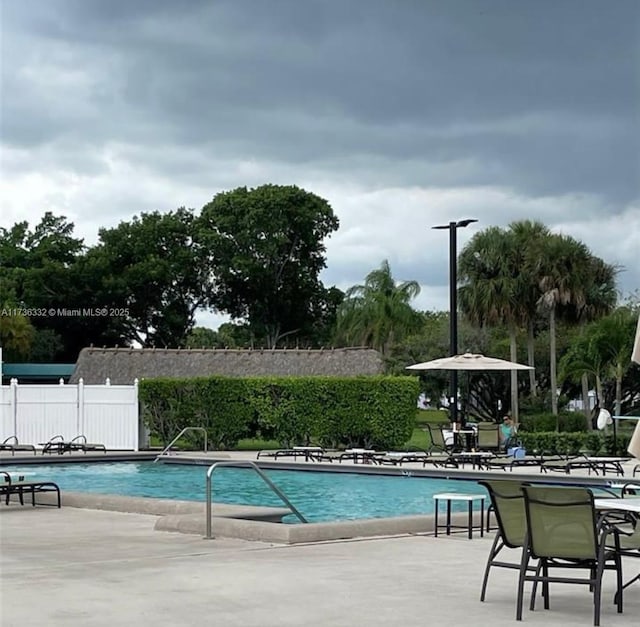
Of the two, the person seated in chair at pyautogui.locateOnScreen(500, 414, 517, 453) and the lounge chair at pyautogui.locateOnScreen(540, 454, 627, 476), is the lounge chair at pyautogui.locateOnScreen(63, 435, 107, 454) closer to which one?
the person seated in chair at pyautogui.locateOnScreen(500, 414, 517, 453)

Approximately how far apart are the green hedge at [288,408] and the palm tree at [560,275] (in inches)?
445

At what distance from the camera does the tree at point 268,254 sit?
6125 cm

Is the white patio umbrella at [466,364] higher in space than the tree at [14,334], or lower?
lower

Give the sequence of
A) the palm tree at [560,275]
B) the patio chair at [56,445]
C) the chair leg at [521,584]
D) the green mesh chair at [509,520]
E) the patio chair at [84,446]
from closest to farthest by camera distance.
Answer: the chair leg at [521,584] → the green mesh chair at [509,520] → the patio chair at [56,445] → the patio chair at [84,446] → the palm tree at [560,275]

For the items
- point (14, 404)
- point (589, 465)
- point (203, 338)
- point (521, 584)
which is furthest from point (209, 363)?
point (203, 338)

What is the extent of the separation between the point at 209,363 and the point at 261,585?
27677mm

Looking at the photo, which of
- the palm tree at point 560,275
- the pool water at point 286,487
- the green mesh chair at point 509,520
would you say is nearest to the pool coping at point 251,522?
the pool water at point 286,487

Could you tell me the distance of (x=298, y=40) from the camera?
1995 centimetres

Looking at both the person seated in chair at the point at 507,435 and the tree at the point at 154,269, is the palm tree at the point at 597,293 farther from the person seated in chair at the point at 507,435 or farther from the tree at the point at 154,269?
the tree at the point at 154,269

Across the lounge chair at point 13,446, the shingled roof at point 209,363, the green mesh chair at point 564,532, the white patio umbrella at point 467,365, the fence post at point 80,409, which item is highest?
the shingled roof at point 209,363

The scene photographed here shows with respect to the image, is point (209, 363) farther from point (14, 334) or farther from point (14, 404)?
point (14, 334)

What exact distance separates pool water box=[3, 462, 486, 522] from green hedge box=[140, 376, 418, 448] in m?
4.15

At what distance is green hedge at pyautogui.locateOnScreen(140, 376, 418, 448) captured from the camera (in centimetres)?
3058

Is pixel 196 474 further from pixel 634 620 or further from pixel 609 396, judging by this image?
pixel 609 396
